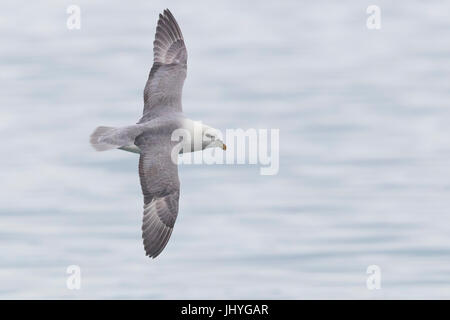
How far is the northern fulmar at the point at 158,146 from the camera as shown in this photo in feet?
42.7

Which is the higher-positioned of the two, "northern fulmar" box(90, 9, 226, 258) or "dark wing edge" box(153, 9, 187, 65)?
"dark wing edge" box(153, 9, 187, 65)

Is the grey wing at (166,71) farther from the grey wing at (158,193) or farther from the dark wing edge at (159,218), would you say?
the dark wing edge at (159,218)

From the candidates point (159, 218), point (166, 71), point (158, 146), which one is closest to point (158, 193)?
point (159, 218)

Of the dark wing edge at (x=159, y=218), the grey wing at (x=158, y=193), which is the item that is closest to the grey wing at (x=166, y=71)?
the grey wing at (x=158, y=193)

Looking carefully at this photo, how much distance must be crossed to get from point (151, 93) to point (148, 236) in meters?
2.34

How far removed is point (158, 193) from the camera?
13023 mm

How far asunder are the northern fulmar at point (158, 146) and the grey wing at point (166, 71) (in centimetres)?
2

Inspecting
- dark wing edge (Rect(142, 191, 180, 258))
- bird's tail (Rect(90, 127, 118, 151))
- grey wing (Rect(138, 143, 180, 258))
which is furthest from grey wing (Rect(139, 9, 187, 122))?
dark wing edge (Rect(142, 191, 180, 258))

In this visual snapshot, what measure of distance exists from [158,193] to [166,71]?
2.32m

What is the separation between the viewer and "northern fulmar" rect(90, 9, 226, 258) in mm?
13000

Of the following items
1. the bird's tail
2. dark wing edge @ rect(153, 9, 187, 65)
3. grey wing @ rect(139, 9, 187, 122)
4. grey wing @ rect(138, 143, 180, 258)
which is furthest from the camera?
dark wing edge @ rect(153, 9, 187, 65)

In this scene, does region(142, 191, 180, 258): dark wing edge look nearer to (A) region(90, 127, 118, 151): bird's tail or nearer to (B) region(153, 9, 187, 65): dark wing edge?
(A) region(90, 127, 118, 151): bird's tail

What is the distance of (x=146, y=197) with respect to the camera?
13.1 metres
